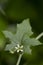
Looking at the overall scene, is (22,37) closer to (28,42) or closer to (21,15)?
(28,42)

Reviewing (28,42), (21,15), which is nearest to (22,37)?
(28,42)

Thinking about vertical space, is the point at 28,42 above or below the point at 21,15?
below

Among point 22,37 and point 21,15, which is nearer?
point 22,37

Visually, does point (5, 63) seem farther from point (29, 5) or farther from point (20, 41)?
point (20, 41)

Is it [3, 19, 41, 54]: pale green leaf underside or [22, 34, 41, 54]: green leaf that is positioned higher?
[3, 19, 41, 54]: pale green leaf underside

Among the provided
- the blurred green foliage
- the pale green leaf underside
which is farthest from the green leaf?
the blurred green foliage

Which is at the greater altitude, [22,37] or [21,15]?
[21,15]

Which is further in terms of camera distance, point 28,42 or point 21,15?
point 21,15

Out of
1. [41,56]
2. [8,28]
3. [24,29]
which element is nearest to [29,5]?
[8,28]

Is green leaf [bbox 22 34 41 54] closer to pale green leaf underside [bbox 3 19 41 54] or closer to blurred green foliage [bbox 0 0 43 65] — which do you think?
pale green leaf underside [bbox 3 19 41 54]

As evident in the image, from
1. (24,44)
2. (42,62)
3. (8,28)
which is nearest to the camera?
(24,44)

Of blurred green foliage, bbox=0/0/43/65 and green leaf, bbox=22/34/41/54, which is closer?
green leaf, bbox=22/34/41/54
